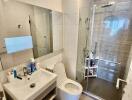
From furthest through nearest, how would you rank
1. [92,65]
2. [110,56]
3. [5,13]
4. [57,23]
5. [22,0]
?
[92,65] → [110,56] → [57,23] → [22,0] → [5,13]

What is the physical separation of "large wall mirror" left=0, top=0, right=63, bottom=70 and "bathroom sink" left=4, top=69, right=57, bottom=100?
26 centimetres

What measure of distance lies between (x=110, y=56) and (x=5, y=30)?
7.98ft

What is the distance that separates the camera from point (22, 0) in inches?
52.6

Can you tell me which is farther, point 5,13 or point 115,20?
point 115,20

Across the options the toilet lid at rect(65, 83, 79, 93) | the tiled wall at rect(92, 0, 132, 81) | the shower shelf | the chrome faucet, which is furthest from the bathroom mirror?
the tiled wall at rect(92, 0, 132, 81)

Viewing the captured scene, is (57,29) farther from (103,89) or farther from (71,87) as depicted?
(103,89)

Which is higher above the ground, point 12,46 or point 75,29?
point 75,29

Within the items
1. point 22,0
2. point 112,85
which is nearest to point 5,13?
point 22,0

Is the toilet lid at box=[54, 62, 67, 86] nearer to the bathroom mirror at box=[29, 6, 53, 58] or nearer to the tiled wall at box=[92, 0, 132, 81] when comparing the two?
the bathroom mirror at box=[29, 6, 53, 58]

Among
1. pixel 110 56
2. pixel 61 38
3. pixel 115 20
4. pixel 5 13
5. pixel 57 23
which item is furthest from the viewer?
pixel 110 56

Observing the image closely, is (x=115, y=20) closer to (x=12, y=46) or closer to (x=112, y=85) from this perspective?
(x=112, y=85)

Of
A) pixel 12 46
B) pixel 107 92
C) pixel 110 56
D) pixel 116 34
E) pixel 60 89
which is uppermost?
pixel 116 34

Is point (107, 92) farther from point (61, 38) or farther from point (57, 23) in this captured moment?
point (57, 23)

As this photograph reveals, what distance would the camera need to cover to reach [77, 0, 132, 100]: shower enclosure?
2.19 m
